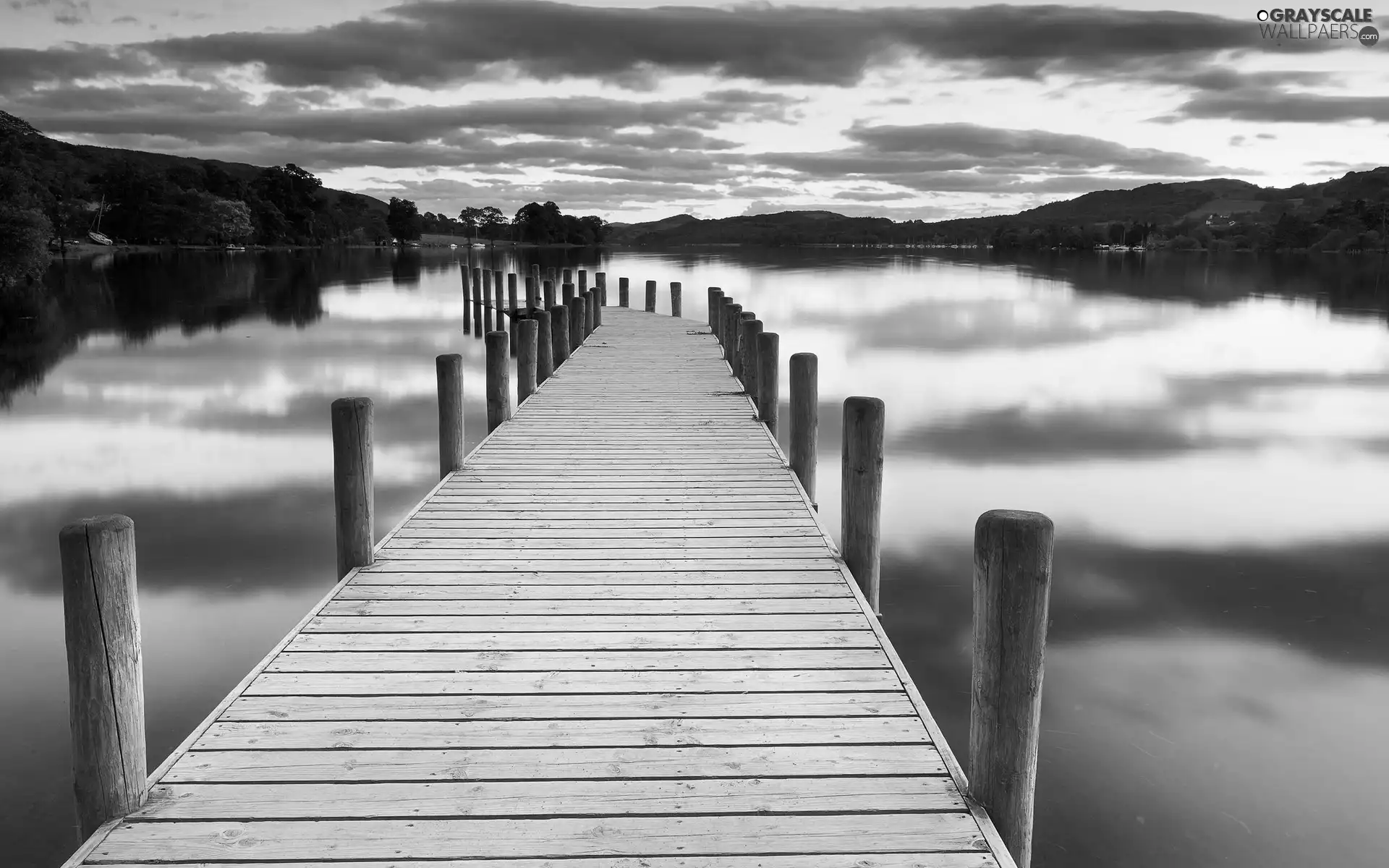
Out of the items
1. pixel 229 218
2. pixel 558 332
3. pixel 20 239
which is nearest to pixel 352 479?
pixel 558 332

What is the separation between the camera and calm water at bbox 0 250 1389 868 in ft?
19.7

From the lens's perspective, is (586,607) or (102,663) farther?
(586,607)

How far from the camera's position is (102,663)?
3.37 metres

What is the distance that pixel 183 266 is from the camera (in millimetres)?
69750

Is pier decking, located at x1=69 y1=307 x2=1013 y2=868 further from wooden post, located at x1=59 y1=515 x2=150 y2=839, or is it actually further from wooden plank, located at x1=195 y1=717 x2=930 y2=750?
wooden post, located at x1=59 y1=515 x2=150 y2=839

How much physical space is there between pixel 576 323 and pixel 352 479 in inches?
497

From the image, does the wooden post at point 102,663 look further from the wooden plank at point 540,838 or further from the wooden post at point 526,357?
the wooden post at point 526,357

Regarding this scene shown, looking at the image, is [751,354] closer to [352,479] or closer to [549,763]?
[352,479]

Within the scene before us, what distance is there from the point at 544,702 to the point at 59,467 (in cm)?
1323

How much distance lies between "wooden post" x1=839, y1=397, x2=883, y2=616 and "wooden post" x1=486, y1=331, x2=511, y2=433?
201 inches

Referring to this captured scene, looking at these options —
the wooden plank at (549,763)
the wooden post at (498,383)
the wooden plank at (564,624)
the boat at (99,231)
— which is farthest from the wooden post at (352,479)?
the boat at (99,231)

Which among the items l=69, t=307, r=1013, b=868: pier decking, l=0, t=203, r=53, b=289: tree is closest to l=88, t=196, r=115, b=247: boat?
l=0, t=203, r=53, b=289: tree

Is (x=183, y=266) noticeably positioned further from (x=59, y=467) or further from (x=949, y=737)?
(x=949, y=737)

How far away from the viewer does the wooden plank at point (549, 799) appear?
3.43 m
